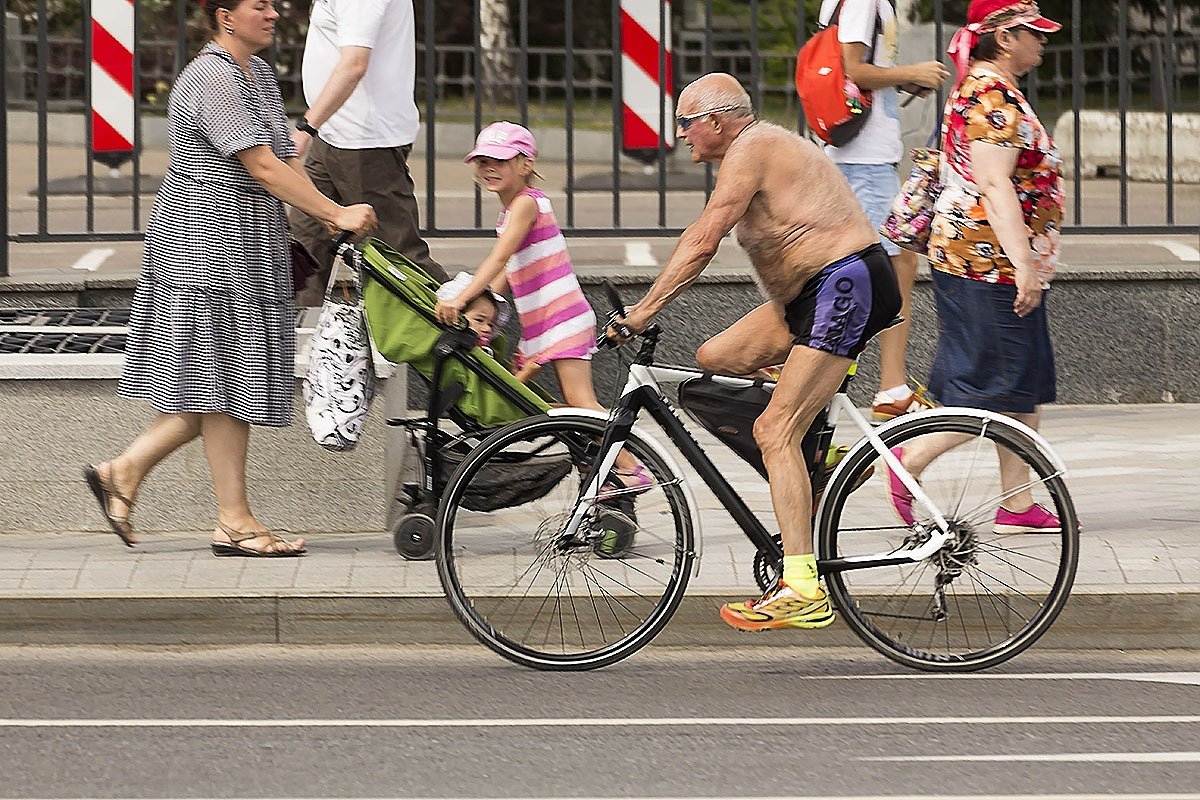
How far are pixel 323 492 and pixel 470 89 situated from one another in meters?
6.48

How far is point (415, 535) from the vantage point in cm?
719

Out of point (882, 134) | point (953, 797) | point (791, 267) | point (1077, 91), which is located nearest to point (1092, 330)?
point (1077, 91)

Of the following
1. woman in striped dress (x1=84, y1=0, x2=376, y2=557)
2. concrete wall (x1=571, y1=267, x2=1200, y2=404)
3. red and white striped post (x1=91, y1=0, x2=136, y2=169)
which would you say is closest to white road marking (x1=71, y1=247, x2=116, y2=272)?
red and white striped post (x1=91, y1=0, x2=136, y2=169)

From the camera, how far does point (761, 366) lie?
646 centimetres

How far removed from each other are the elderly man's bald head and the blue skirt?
4.47ft

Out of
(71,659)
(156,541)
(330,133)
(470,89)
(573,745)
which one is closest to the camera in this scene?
(573,745)

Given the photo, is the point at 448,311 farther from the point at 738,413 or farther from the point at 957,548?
the point at 957,548

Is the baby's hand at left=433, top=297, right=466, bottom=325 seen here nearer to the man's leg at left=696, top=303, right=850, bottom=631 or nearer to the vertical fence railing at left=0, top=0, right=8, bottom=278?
the man's leg at left=696, top=303, right=850, bottom=631

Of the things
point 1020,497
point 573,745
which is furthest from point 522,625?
point 1020,497

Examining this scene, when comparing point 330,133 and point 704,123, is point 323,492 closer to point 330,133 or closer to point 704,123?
point 330,133

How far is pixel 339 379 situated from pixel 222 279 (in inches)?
19.5

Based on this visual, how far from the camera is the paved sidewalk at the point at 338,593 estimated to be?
6680mm

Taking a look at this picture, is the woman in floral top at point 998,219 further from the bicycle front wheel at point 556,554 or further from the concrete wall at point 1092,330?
the concrete wall at point 1092,330

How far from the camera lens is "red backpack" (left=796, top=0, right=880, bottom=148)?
29.3ft
